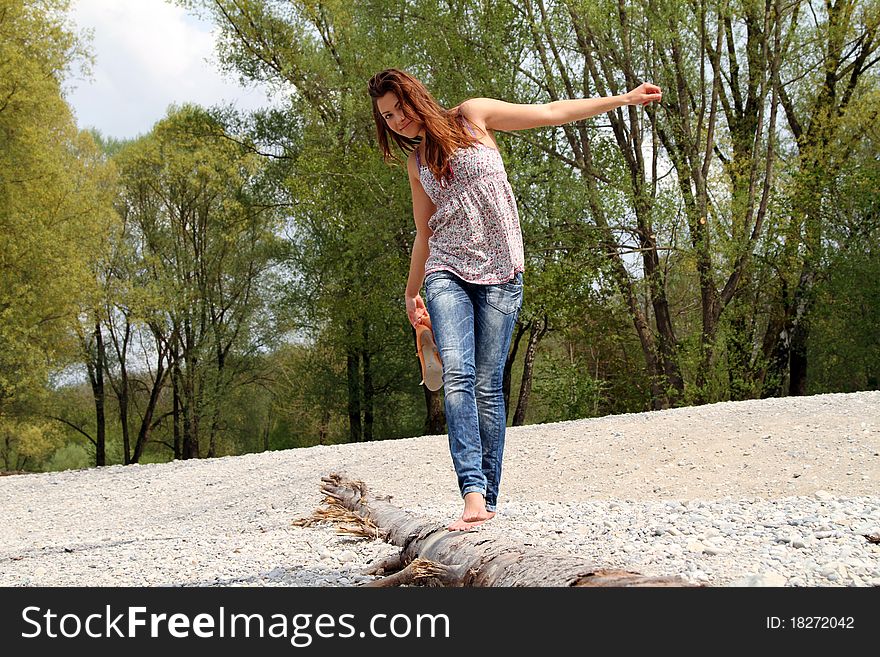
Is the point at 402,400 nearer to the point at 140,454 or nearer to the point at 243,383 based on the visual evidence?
the point at 243,383

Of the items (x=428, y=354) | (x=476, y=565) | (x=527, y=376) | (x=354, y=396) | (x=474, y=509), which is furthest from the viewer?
(x=354, y=396)

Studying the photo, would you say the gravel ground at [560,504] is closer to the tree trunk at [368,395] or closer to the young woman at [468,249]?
the young woman at [468,249]

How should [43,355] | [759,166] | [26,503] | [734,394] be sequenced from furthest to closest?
[43,355] < [759,166] < [734,394] < [26,503]

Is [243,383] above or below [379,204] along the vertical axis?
below

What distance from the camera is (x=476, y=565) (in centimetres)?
300

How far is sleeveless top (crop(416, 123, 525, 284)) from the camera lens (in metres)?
3.21

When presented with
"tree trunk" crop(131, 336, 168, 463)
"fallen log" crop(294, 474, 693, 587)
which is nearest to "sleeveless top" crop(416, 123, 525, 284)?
"fallen log" crop(294, 474, 693, 587)

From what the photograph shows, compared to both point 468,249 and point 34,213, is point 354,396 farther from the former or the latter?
point 468,249

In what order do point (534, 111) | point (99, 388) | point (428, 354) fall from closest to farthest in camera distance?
point (534, 111)
point (428, 354)
point (99, 388)

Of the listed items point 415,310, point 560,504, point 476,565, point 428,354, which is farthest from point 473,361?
point 560,504

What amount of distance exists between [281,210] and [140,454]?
7423 millimetres

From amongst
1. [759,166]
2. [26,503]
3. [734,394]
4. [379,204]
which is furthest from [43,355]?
[759,166]

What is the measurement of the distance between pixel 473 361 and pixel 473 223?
535mm

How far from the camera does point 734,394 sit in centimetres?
1208
